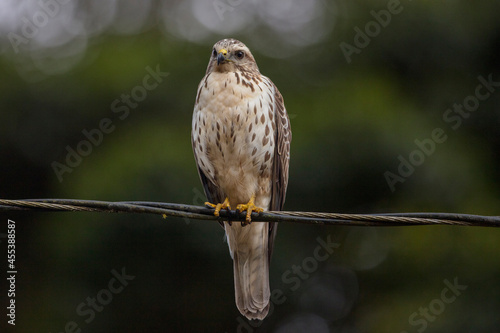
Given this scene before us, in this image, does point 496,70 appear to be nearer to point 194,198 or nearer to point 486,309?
point 486,309

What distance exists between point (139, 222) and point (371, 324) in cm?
259

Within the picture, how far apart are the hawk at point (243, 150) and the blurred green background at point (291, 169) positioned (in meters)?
1.54

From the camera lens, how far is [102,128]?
7.91 metres

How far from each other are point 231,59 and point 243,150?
0.68 meters

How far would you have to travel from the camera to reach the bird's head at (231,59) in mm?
4875

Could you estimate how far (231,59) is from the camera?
4910mm

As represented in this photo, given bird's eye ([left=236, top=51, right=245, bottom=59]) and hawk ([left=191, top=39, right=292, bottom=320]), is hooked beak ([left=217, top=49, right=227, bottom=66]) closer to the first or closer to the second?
A: hawk ([left=191, top=39, right=292, bottom=320])

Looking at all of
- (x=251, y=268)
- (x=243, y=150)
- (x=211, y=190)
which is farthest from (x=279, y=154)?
(x=251, y=268)

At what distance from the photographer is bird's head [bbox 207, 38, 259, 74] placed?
4.88 m

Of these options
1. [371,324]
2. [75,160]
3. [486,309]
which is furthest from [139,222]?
[486,309]

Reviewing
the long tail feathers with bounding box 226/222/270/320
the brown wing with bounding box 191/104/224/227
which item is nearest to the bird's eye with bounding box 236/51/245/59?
the brown wing with bounding box 191/104/224/227

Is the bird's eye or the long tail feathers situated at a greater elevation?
the bird's eye

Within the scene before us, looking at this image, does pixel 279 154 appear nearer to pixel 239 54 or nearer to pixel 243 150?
pixel 243 150

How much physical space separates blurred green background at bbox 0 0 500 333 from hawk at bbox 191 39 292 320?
1544 millimetres
